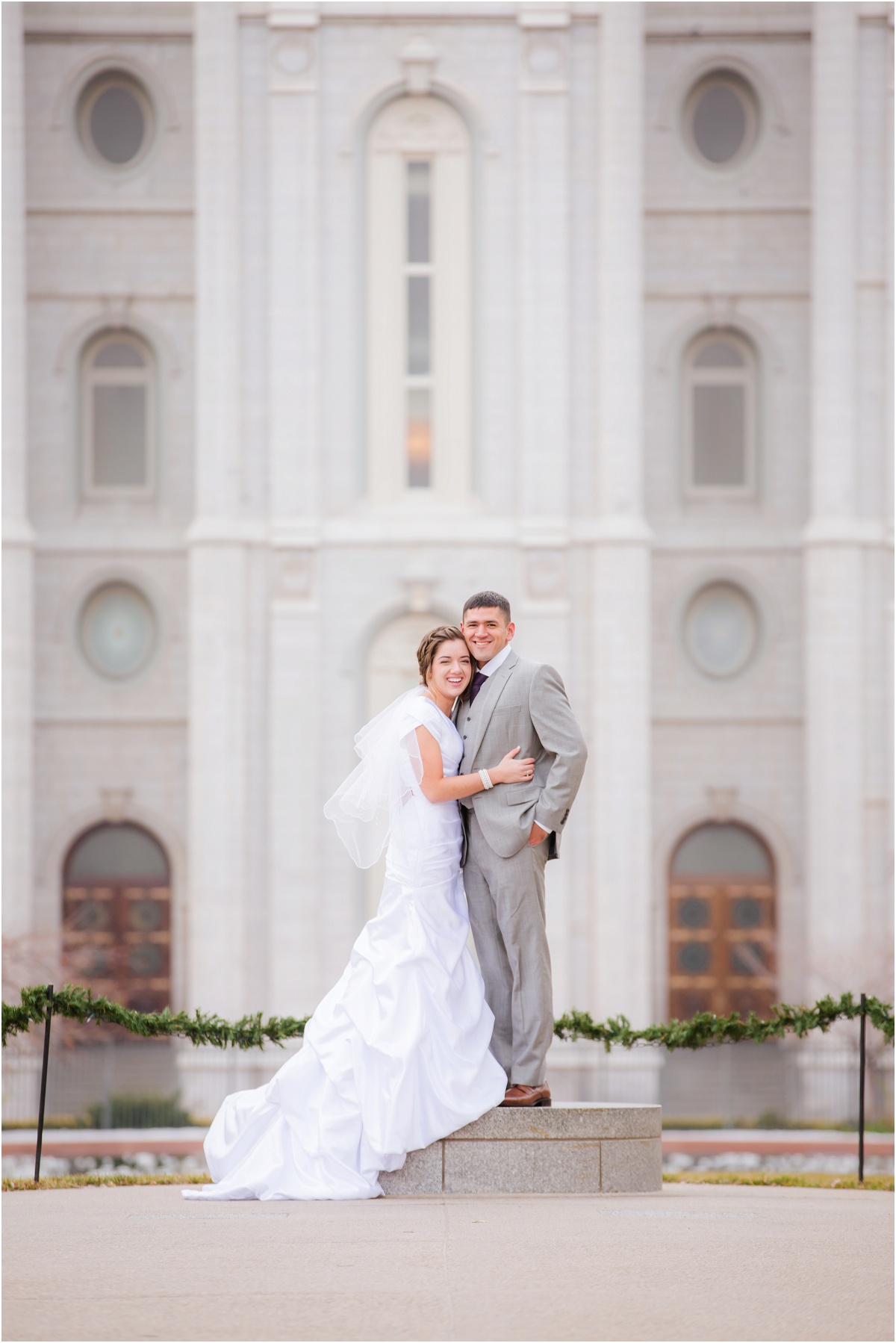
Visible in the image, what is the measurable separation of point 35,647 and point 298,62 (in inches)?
369

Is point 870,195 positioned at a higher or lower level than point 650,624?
higher

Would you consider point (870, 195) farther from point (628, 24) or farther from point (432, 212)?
point (432, 212)

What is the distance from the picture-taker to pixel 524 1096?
834 centimetres

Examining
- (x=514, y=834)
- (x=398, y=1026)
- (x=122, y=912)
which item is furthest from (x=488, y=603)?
(x=122, y=912)

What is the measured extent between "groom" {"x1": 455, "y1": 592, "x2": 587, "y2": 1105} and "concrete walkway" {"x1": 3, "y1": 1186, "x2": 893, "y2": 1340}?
829mm

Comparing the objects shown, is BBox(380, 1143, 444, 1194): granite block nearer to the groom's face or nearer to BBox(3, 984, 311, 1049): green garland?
BBox(3, 984, 311, 1049): green garland

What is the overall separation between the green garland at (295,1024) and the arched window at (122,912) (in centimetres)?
1722

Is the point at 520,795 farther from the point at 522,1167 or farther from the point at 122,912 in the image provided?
the point at 122,912

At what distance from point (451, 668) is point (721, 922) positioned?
20.5 m

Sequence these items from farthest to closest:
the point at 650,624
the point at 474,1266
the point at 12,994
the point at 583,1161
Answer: the point at 650,624, the point at 12,994, the point at 583,1161, the point at 474,1266

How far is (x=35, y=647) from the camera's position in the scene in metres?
28.2

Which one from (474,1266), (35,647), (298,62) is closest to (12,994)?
(35,647)

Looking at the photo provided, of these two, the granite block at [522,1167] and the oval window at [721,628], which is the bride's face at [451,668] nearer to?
the granite block at [522,1167]

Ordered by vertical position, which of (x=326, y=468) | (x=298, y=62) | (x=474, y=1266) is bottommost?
(x=474, y=1266)
